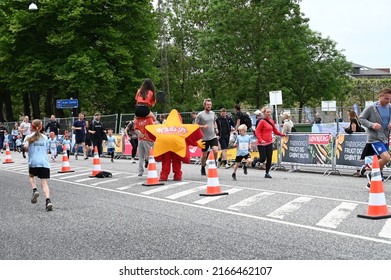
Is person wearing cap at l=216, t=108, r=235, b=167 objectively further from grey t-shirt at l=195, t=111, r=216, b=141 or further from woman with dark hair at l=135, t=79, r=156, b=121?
woman with dark hair at l=135, t=79, r=156, b=121

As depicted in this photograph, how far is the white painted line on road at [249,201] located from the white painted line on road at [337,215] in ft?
4.99

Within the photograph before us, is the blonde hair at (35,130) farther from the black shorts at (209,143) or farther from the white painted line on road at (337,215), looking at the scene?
the black shorts at (209,143)

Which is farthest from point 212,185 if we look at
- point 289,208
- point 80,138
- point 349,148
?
point 80,138

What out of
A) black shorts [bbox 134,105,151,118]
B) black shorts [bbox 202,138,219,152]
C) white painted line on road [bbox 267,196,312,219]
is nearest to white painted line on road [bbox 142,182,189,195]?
black shorts [bbox 134,105,151,118]

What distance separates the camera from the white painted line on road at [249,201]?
10.1 meters

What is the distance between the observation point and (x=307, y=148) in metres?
18.2

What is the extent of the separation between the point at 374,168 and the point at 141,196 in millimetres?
4898

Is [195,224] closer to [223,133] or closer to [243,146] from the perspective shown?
[243,146]

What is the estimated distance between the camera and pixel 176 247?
678 centimetres

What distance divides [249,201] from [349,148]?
6961 millimetres

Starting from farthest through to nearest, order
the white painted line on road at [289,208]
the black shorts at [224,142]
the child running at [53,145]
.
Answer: the child running at [53,145] → the black shorts at [224,142] → the white painted line on road at [289,208]

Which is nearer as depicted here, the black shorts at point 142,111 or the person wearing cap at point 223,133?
the black shorts at point 142,111

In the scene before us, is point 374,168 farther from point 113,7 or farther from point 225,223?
point 113,7

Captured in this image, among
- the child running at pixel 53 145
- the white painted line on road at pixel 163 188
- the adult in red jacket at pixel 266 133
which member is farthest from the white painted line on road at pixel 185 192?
the child running at pixel 53 145
